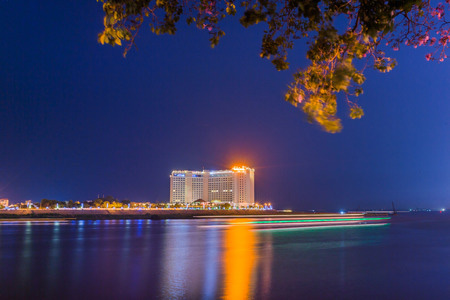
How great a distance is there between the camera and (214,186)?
137500 millimetres

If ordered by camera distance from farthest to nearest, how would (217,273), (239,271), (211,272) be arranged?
(239,271) < (211,272) < (217,273)

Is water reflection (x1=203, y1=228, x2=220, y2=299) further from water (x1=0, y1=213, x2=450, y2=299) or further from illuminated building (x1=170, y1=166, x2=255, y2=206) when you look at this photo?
illuminated building (x1=170, y1=166, x2=255, y2=206)

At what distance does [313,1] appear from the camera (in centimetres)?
379

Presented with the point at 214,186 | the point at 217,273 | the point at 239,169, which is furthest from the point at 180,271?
the point at 214,186

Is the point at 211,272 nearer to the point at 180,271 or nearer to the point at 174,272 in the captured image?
the point at 180,271

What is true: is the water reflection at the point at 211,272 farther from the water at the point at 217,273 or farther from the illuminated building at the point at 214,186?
the illuminated building at the point at 214,186

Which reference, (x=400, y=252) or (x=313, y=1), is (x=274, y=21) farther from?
(x=400, y=252)

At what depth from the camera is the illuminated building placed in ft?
431

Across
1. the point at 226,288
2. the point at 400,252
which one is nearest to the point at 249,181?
the point at 400,252

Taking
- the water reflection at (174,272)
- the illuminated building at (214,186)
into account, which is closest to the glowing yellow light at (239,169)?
the illuminated building at (214,186)

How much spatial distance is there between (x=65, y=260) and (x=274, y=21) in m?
12.4

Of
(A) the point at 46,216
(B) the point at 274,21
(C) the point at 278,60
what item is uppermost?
(B) the point at 274,21

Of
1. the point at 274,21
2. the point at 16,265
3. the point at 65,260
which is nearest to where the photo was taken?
the point at 274,21

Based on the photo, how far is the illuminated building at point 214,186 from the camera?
431ft
